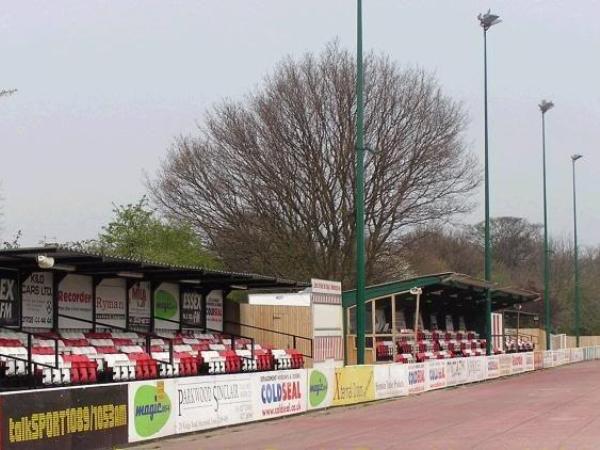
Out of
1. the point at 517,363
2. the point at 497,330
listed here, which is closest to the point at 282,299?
the point at 517,363

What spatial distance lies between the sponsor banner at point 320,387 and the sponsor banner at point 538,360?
31790mm

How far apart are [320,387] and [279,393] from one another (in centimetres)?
252

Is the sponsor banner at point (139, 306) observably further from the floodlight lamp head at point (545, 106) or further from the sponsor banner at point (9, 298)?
the floodlight lamp head at point (545, 106)

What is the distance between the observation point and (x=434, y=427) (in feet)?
66.6

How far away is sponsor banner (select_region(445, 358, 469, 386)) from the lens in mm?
37531

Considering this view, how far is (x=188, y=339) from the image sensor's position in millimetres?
29359

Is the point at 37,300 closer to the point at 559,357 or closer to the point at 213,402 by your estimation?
the point at 213,402

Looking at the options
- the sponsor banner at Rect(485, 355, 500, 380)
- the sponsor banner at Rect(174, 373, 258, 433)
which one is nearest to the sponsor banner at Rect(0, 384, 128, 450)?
the sponsor banner at Rect(174, 373, 258, 433)

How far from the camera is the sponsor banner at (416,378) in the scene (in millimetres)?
32656

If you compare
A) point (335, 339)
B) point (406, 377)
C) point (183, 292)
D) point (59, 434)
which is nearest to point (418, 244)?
point (335, 339)

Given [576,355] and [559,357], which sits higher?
[559,357]

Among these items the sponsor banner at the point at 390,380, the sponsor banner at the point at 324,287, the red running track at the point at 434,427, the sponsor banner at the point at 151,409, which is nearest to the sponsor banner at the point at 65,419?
the sponsor banner at the point at 151,409

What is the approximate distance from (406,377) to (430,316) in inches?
1048

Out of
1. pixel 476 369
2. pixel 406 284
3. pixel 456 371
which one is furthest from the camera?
pixel 476 369
